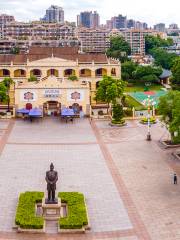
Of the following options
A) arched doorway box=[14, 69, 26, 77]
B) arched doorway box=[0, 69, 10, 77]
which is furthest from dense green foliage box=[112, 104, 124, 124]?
arched doorway box=[0, 69, 10, 77]

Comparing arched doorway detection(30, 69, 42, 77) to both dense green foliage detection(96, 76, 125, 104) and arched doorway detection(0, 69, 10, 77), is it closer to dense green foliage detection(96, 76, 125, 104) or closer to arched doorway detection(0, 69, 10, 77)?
arched doorway detection(0, 69, 10, 77)

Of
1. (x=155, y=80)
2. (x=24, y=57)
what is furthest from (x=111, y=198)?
(x=155, y=80)

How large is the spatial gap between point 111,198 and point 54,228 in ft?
20.8

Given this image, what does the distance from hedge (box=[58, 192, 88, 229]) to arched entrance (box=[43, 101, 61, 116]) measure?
3354 centimetres

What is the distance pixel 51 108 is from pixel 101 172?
2831cm

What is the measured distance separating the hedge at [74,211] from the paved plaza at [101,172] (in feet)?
2.53

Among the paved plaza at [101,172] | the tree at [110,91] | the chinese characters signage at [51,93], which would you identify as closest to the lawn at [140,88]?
the tree at [110,91]

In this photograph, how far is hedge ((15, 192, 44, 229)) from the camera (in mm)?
29422

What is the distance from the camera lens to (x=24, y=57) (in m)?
81.9

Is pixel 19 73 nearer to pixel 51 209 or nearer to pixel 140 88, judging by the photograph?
pixel 140 88

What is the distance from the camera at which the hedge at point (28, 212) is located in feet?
96.5

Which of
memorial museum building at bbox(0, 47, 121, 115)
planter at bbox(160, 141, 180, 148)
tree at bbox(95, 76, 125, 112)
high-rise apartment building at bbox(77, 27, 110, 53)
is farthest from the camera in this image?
high-rise apartment building at bbox(77, 27, 110, 53)

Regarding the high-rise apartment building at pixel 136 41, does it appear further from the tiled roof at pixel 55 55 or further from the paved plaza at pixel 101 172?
the paved plaza at pixel 101 172

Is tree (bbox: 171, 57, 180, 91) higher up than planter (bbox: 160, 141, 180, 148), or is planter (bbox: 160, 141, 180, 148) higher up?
tree (bbox: 171, 57, 180, 91)
